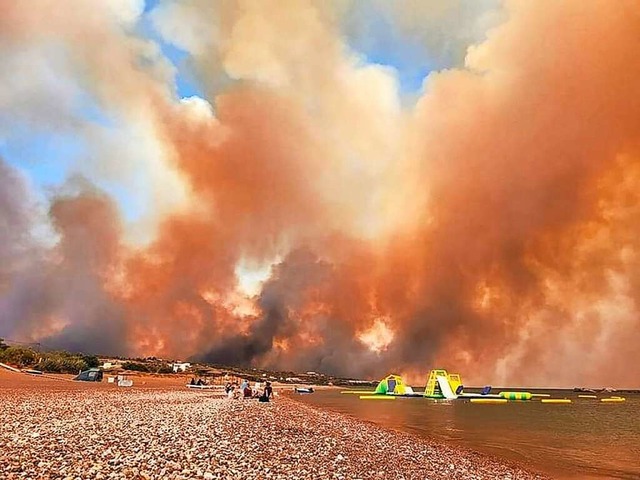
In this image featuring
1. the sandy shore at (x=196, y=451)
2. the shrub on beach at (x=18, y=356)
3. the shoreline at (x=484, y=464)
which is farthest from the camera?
the shrub on beach at (x=18, y=356)

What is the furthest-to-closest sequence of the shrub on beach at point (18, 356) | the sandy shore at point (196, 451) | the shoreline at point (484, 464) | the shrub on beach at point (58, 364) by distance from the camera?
the shrub on beach at point (58, 364) → the shrub on beach at point (18, 356) → the shoreline at point (484, 464) → the sandy shore at point (196, 451)

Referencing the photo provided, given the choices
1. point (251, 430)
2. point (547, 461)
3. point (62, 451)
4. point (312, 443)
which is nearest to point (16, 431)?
point (62, 451)

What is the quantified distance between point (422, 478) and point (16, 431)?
18164 mm

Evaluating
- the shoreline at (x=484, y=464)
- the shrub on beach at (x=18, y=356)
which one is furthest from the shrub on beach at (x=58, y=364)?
the shoreline at (x=484, y=464)

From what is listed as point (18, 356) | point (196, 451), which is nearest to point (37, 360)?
point (18, 356)

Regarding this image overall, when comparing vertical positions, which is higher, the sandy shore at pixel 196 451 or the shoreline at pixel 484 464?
the sandy shore at pixel 196 451

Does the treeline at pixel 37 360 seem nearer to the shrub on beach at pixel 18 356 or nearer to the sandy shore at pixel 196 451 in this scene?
the shrub on beach at pixel 18 356

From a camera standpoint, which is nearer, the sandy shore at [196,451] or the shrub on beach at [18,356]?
the sandy shore at [196,451]

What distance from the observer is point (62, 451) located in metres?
17.4

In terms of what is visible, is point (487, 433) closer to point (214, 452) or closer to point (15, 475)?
point (214, 452)

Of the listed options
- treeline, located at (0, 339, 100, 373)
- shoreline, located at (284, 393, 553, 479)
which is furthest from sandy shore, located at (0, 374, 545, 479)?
treeline, located at (0, 339, 100, 373)

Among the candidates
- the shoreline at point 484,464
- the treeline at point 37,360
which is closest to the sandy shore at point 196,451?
the shoreline at point 484,464

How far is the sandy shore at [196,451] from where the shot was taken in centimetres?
1576

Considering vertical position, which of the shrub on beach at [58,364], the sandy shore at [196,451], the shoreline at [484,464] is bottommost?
the shoreline at [484,464]
